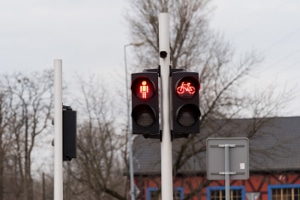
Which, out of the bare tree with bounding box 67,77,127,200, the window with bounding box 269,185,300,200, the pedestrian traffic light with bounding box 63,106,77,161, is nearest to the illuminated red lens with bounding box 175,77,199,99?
the pedestrian traffic light with bounding box 63,106,77,161

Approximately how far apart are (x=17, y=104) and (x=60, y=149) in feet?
137

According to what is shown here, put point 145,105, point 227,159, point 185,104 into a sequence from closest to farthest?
point 145,105, point 185,104, point 227,159

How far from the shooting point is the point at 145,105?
1036 centimetres

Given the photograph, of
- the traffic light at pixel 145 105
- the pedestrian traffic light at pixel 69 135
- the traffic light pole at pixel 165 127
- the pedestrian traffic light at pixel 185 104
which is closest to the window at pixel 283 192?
the pedestrian traffic light at pixel 69 135

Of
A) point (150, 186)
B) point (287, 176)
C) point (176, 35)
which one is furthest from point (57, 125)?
point (287, 176)

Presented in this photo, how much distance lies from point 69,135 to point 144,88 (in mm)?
2565

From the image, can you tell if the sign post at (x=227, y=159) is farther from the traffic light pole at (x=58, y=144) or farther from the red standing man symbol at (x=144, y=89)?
the red standing man symbol at (x=144, y=89)

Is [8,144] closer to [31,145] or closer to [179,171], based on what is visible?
[31,145]

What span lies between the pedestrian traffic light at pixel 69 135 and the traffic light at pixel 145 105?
8.23 ft

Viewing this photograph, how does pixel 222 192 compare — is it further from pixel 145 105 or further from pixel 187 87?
pixel 145 105

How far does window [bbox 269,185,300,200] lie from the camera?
60.3m

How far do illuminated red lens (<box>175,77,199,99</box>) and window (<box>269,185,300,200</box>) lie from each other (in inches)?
1991

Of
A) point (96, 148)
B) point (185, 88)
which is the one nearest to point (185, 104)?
point (185, 88)

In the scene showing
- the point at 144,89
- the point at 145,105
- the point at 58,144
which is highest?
the point at 144,89
